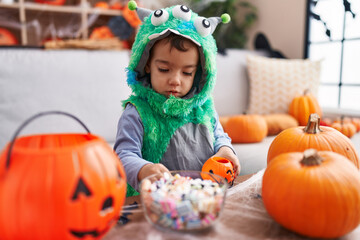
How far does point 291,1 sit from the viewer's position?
2887mm

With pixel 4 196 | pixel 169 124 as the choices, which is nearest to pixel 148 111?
pixel 169 124

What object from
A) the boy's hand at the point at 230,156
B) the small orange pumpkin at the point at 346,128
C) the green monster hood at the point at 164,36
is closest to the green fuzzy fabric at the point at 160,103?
the green monster hood at the point at 164,36

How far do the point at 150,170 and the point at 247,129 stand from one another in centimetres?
123

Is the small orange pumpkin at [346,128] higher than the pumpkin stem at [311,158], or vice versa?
the pumpkin stem at [311,158]

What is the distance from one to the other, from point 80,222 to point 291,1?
3.04 m

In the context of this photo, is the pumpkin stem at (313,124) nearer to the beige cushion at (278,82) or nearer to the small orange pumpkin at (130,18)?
the beige cushion at (278,82)

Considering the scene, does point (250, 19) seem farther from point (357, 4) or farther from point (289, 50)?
point (357, 4)

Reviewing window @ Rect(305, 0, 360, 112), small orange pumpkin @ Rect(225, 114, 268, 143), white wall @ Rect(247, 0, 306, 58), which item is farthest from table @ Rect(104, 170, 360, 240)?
white wall @ Rect(247, 0, 306, 58)

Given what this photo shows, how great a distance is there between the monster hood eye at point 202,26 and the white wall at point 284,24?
7.31ft

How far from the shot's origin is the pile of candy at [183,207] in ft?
1.69

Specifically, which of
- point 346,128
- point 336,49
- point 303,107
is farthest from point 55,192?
point 336,49

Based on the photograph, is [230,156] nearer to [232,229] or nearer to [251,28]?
[232,229]

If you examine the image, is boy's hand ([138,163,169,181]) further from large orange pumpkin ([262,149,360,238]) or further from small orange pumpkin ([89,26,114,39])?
small orange pumpkin ([89,26,114,39])

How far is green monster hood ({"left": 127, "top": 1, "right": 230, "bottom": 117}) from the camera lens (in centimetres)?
94
